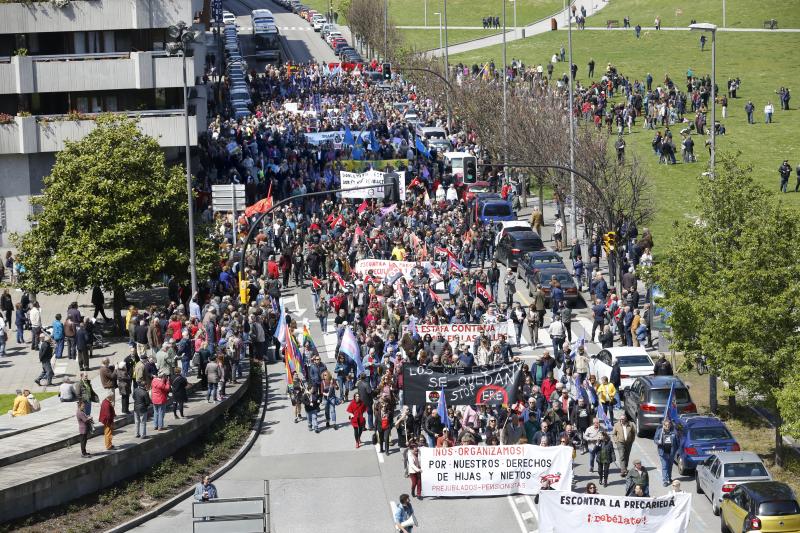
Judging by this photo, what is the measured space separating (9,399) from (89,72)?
23.8 m

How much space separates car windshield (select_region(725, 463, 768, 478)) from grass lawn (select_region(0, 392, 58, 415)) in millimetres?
17079

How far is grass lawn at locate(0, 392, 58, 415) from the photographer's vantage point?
3775cm

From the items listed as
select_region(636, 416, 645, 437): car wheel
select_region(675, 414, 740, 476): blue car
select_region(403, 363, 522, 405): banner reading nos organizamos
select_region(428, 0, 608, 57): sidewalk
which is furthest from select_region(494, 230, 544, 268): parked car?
select_region(428, 0, 608, 57): sidewalk

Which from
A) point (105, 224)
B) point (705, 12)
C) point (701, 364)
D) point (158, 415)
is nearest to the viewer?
point (158, 415)

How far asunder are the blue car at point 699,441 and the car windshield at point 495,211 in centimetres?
2847

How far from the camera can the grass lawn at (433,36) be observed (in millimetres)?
140500

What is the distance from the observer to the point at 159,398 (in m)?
34.9

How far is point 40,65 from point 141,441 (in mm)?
28514

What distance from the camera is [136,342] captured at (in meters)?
41.9

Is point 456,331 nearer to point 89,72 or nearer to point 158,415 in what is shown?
point 158,415

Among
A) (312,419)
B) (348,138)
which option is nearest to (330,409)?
(312,419)

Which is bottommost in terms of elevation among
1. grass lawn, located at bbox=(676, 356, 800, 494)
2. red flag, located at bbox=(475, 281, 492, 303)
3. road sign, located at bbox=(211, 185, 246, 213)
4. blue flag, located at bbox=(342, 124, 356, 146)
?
grass lawn, located at bbox=(676, 356, 800, 494)

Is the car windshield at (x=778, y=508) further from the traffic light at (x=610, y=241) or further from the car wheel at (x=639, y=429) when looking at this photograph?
the traffic light at (x=610, y=241)

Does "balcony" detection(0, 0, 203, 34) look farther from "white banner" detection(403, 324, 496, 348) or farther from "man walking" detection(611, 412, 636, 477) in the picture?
"man walking" detection(611, 412, 636, 477)
